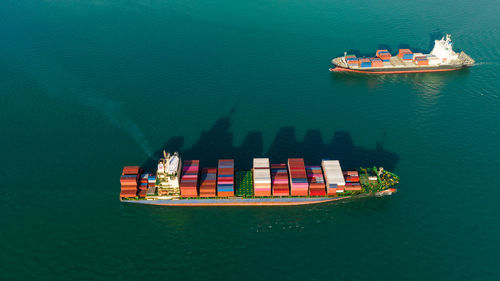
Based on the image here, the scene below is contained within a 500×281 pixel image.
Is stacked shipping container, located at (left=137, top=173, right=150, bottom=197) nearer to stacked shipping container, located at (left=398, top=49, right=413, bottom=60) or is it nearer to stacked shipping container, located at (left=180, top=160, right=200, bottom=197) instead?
stacked shipping container, located at (left=180, top=160, right=200, bottom=197)

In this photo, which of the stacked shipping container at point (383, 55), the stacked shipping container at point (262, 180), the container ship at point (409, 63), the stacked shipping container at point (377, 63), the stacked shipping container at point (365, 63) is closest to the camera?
the stacked shipping container at point (262, 180)

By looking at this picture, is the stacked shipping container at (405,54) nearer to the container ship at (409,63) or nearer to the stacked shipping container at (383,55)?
the container ship at (409,63)

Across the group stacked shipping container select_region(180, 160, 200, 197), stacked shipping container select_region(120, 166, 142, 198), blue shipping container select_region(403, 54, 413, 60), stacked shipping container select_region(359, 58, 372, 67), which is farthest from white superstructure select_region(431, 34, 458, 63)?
stacked shipping container select_region(120, 166, 142, 198)

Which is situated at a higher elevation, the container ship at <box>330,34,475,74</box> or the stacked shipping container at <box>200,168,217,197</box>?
the container ship at <box>330,34,475,74</box>

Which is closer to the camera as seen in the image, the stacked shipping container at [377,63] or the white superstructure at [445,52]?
the stacked shipping container at [377,63]

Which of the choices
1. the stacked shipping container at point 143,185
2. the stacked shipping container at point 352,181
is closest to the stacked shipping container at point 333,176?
the stacked shipping container at point 352,181

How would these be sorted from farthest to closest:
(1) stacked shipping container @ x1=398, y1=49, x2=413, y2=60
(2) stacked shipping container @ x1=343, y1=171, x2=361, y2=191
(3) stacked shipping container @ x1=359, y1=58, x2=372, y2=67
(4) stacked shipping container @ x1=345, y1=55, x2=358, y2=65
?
(1) stacked shipping container @ x1=398, y1=49, x2=413, y2=60 < (4) stacked shipping container @ x1=345, y1=55, x2=358, y2=65 < (3) stacked shipping container @ x1=359, y1=58, x2=372, y2=67 < (2) stacked shipping container @ x1=343, y1=171, x2=361, y2=191

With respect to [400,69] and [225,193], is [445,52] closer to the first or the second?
[400,69]
